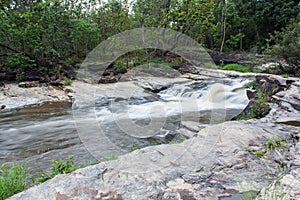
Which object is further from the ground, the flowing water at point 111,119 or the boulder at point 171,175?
the boulder at point 171,175

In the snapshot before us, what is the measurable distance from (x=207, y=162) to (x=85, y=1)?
12.9 m

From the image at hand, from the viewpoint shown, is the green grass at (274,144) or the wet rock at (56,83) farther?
the wet rock at (56,83)

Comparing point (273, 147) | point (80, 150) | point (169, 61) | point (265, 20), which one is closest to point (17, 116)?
point (80, 150)

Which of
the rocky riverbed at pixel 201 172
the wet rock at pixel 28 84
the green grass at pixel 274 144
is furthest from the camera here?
the wet rock at pixel 28 84

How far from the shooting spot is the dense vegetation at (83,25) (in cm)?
1011

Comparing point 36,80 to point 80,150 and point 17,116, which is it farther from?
point 80,150

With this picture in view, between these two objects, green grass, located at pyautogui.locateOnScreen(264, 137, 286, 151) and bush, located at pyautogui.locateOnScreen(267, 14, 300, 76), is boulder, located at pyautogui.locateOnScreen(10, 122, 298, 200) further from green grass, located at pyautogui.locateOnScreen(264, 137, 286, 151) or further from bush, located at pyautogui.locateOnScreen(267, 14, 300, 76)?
bush, located at pyautogui.locateOnScreen(267, 14, 300, 76)

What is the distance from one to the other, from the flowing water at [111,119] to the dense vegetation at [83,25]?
3.16 m

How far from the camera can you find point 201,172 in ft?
8.25

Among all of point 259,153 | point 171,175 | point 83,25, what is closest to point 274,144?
point 259,153

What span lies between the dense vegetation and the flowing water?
316 centimetres

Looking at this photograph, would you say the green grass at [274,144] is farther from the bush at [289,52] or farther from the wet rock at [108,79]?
the wet rock at [108,79]

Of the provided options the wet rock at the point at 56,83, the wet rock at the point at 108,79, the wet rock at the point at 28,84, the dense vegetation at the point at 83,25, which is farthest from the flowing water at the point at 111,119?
the dense vegetation at the point at 83,25

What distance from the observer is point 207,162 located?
2.76 m
